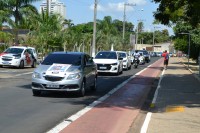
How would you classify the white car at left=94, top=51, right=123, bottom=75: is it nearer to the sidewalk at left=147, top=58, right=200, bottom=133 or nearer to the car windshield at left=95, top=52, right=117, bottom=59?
the car windshield at left=95, top=52, right=117, bottom=59

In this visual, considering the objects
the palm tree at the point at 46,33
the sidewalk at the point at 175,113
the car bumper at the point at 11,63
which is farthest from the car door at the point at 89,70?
the palm tree at the point at 46,33

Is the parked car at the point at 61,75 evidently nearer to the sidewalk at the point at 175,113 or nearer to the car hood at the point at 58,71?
the car hood at the point at 58,71

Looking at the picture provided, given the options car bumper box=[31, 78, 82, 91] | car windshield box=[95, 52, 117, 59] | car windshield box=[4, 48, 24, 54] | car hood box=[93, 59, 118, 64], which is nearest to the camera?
car bumper box=[31, 78, 82, 91]

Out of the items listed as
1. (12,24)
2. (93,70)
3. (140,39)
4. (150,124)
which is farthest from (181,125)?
(140,39)

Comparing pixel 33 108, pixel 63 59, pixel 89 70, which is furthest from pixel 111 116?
pixel 89 70

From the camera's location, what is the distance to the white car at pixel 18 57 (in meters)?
33.5

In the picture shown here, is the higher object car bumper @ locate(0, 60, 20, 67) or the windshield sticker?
the windshield sticker

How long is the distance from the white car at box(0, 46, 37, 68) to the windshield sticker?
714 inches

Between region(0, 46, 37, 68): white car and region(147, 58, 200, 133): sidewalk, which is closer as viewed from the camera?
region(147, 58, 200, 133): sidewalk

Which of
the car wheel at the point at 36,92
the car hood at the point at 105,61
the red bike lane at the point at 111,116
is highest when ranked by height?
the car hood at the point at 105,61

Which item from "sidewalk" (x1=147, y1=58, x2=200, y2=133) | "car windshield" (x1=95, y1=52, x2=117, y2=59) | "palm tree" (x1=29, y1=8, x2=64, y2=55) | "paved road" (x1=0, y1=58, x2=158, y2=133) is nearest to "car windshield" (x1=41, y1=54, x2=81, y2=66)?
"paved road" (x1=0, y1=58, x2=158, y2=133)

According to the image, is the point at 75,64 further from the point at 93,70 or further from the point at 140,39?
the point at 140,39

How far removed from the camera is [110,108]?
13766mm

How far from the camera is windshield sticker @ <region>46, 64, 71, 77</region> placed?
1552 centimetres
